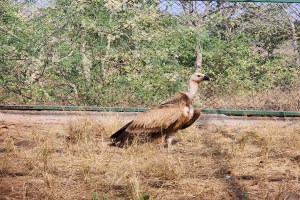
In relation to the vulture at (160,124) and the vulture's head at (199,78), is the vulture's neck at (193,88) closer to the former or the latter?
the vulture's head at (199,78)

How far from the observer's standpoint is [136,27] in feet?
28.5

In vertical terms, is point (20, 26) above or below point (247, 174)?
above

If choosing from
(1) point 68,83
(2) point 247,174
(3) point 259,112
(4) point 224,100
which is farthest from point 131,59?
(2) point 247,174

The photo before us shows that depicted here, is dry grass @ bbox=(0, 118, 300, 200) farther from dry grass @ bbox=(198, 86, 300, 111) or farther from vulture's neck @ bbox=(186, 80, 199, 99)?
dry grass @ bbox=(198, 86, 300, 111)

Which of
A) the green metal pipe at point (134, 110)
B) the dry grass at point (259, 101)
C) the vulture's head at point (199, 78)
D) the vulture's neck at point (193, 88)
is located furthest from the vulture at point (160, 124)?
the dry grass at point (259, 101)

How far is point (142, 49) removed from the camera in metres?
8.75

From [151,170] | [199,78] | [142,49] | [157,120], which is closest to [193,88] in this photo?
[199,78]

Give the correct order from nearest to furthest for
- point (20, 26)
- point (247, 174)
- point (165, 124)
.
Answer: point (247, 174) < point (165, 124) < point (20, 26)

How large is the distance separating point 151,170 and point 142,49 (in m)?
3.91

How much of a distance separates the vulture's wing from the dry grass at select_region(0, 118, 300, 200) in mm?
356

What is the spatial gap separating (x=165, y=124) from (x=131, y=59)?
7.74 feet

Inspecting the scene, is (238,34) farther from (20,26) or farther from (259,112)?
Result: (20,26)

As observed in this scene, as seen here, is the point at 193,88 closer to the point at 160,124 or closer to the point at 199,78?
the point at 199,78

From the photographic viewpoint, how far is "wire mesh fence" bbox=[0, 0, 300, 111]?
871 centimetres
